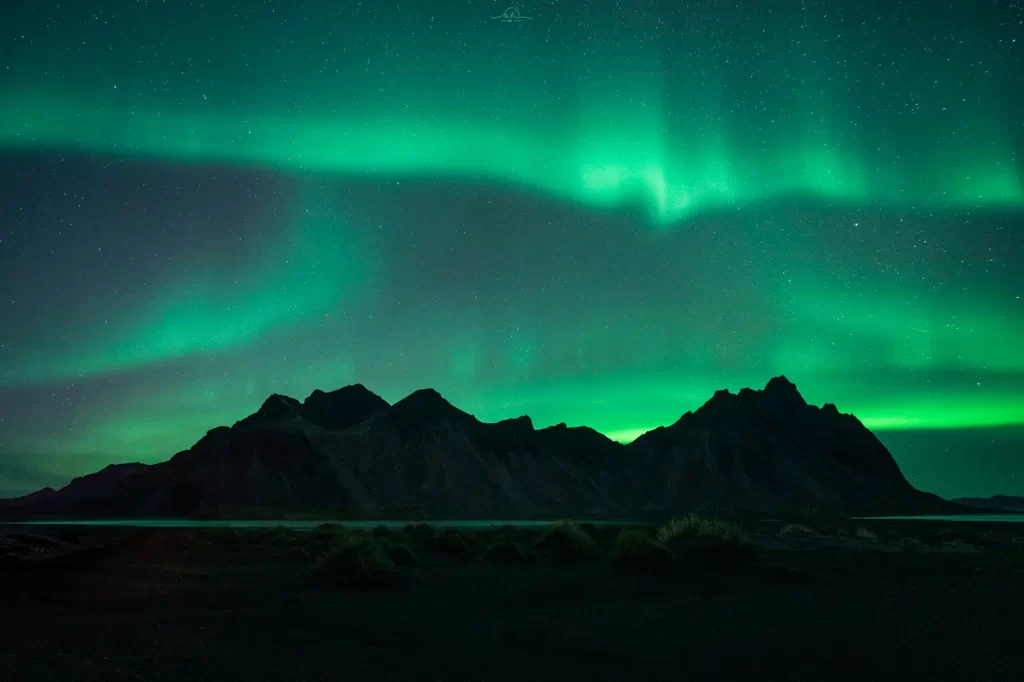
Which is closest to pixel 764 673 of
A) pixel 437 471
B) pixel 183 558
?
pixel 183 558

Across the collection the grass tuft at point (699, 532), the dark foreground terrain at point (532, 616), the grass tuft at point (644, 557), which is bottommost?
the dark foreground terrain at point (532, 616)

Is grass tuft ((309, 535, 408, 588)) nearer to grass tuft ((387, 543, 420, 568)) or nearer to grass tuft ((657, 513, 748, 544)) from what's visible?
grass tuft ((387, 543, 420, 568))

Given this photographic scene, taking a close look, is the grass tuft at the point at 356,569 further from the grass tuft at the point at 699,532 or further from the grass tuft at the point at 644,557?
the grass tuft at the point at 699,532

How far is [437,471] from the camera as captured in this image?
623ft

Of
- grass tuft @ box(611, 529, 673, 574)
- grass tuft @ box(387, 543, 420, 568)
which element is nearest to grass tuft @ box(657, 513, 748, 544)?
grass tuft @ box(611, 529, 673, 574)

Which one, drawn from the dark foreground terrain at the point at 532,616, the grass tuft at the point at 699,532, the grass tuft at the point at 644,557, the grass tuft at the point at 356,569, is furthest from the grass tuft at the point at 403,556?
the grass tuft at the point at 699,532

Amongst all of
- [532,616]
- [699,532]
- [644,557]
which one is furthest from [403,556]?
[532,616]

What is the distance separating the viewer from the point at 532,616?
15383 mm

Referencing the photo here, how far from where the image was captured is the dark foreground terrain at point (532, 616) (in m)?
10.6

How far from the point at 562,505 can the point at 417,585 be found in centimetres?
18247

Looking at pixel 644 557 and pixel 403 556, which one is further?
pixel 403 556

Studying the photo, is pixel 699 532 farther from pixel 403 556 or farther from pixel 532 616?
pixel 403 556

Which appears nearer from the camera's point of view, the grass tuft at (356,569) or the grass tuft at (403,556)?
the grass tuft at (356,569)

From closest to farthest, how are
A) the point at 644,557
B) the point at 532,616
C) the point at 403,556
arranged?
the point at 532,616
the point at 644,557
the point at 403,556
